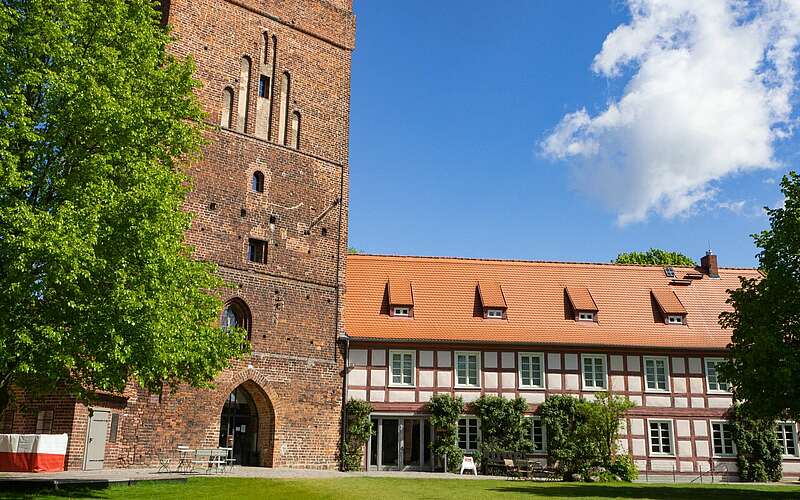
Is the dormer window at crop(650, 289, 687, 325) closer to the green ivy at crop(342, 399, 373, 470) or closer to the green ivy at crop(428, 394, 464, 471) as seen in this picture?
the green ivy at crop(428, 394, 464, 471)

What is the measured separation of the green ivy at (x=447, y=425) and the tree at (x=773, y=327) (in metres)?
9.51

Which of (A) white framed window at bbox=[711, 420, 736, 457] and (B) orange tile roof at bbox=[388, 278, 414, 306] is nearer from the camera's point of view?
(A) white framed window at bbox=[711, 420, 736, 457]

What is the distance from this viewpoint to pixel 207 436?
22641mm

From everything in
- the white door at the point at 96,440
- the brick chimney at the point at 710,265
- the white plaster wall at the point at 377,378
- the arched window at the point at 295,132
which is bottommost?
the white door at the point at 96,440

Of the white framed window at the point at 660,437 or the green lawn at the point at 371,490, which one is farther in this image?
the white framed window at the point at 660,437

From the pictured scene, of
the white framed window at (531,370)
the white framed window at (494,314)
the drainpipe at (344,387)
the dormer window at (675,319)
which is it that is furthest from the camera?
the dormer window at (675,319)

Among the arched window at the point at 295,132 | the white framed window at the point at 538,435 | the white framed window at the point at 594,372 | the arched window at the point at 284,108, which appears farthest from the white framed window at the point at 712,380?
the arched window at the point at 284,108

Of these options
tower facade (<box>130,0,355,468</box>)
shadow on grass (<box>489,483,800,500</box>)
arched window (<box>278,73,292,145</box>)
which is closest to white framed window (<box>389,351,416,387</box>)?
tower facade (<box>130,0,355,468</box>)

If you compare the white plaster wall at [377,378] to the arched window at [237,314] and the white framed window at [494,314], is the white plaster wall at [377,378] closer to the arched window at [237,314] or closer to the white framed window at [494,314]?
the white framed window at [494,314]

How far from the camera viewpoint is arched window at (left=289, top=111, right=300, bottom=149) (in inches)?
1047

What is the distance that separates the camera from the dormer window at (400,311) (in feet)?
92.4

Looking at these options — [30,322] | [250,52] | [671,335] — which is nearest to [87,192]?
[30,322]

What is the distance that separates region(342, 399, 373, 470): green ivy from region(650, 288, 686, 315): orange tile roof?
12.0 m

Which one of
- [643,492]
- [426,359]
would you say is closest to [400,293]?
[426,359]
